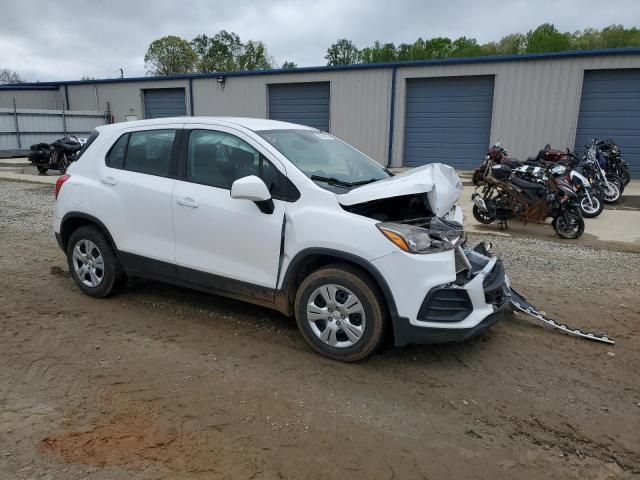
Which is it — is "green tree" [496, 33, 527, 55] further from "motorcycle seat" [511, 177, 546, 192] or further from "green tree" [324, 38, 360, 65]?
"motorcycle seat" [511, 177, 546, 192]

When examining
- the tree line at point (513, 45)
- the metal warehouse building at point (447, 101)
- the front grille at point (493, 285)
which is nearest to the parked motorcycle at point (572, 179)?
the front grille at point (493, 285)

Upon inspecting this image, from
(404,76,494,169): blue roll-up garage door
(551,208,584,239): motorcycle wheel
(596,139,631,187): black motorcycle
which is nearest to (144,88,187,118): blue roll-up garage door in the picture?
(404,76,494,169): blue roll-up garage door

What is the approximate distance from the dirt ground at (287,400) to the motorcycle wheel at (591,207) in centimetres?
578

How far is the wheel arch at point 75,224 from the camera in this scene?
5.00m

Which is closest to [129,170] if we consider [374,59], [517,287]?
[517,287]

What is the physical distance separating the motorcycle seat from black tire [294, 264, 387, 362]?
639 centimetres

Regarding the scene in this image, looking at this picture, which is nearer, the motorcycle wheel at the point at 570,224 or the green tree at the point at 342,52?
the motorcycle wheel at the point at 570,224

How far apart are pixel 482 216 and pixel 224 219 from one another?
6530 millimetres

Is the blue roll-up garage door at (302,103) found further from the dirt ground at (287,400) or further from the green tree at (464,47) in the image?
the green tree at (464,47)

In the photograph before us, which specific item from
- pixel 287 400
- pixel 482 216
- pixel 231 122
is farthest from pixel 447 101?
pixel 287 400

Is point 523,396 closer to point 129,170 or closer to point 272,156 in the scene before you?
point 272,156

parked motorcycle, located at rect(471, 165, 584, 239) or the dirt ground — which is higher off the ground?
parked motorcycle, located at rect(471, 165, 584, 239)

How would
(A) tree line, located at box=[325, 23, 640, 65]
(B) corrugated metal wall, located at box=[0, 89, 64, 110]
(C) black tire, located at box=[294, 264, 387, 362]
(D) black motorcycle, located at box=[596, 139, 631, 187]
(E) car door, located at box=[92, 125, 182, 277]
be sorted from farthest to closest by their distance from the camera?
(A) tree line, located at box=[325, 23, 640, 65] → (B) corrugated metal wall, located at box=[0, 89, 64, 110] → (D) black motorcycle, located at box=[596, 139, 631, 187] → (E) car door, located at box=[92, 125, 182, 277] → (C) black tire, located at box=[294, 264, 387, 362]

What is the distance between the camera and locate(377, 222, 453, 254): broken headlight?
3.55 meters
